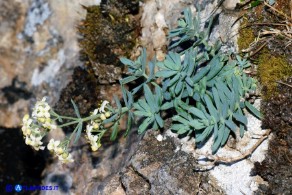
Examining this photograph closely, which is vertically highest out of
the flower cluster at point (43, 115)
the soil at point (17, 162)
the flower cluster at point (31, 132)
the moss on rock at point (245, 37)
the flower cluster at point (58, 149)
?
the moss on rock at point (245, 37)

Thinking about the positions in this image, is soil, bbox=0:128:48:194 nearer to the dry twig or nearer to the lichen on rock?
the lichen on rock

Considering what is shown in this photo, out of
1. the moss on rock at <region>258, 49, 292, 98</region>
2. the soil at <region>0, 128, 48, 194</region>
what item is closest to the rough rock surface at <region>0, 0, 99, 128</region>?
the soil at <region>0, 128, 48, 194</region>

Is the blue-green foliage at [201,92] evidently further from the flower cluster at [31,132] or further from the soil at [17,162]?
the soil at [17,162]

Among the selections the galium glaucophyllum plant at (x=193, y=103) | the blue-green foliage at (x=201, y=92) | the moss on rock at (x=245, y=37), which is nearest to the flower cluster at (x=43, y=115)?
the galium glaucophyllum plant at (x=193, y=103)

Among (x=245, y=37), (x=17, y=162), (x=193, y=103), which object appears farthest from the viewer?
(x=17, y=162)

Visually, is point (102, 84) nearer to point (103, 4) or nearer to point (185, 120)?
point (103, 4)

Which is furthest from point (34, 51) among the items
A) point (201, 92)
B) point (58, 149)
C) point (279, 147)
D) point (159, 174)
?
point (279, 147)

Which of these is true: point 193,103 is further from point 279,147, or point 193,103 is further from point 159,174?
point 279,147

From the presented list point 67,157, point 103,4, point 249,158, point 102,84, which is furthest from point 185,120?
point 103,4
